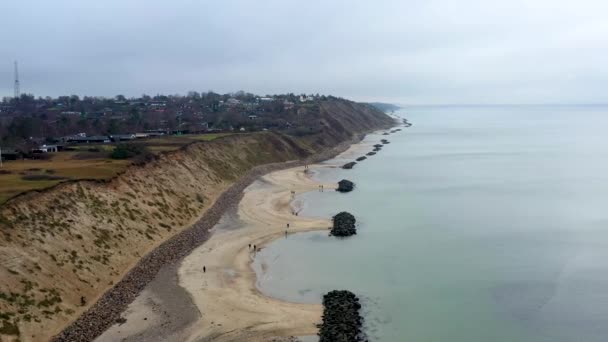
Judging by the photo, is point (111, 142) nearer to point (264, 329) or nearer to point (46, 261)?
point (46, 261)

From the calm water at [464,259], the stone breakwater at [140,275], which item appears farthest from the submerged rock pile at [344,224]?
the stone breakwater at [140,275]

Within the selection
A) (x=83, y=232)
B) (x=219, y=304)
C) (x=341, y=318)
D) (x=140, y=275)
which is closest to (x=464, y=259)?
(x=341, y=318)

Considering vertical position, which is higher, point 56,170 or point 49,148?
point 49,148

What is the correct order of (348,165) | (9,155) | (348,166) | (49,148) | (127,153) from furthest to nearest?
(348,165), (348,166), (49,148), (9,155), (127,153)

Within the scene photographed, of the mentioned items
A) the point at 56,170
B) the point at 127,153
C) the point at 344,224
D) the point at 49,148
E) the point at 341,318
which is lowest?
the point at 341,318

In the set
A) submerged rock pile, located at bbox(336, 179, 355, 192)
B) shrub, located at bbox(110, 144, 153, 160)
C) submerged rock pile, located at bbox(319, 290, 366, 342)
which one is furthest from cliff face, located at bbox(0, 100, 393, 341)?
submerged rock pile, located at bbox(336, 179, 355, 192)

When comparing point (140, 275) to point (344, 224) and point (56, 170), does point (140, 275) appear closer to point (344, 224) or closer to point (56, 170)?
point (56, 170)

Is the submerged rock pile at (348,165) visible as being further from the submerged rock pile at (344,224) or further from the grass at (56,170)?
the submerged rock pile at (344,224)

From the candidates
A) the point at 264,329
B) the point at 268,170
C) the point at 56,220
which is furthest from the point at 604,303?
the point at 268,170
